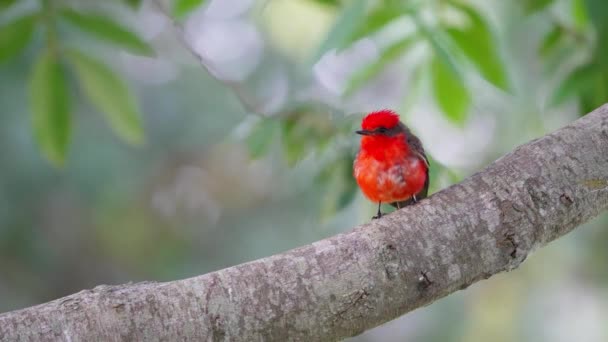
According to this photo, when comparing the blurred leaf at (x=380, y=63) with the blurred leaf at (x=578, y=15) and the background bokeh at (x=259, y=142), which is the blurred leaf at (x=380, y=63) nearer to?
the background bokeh at (x=259, y=142)

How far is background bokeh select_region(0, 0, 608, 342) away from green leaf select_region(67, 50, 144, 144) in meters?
0.01

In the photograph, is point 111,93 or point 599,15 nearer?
point 599,15

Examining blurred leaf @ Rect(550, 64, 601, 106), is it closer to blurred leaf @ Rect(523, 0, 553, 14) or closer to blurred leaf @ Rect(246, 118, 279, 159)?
blurred leaf @ Rect(523, 0, 553, 14)

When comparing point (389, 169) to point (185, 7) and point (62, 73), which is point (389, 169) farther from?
point (62, 73)

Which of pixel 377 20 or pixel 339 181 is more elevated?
pixel 377 20

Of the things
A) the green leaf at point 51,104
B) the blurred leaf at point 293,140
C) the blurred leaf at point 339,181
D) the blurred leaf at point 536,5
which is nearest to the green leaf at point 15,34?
the green leaf at point 51,104

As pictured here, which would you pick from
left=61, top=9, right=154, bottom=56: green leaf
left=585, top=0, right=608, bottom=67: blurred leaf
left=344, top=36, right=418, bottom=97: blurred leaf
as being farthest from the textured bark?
left=61, top=9, right=154, bottom=56: green leaf

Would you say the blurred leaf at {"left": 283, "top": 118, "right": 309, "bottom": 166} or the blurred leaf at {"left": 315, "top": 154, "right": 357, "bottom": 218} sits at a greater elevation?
the blurred leaf at {"left": 283, "top": 118, "right": 309, "bottom": 166}

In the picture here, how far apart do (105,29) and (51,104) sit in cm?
45

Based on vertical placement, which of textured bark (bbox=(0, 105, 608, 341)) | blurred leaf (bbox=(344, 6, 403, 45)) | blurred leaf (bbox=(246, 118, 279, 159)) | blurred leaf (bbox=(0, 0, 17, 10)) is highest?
blurred leaf (bbox=(0, 0, 17, 10))

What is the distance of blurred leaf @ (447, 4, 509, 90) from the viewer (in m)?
3.44

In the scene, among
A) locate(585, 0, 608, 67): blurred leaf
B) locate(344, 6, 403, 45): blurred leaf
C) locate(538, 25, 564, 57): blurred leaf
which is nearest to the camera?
locate(585, 0, 608, 67): blurred leaf

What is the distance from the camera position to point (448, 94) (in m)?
3.71

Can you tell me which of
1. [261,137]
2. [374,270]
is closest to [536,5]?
[261,137]
